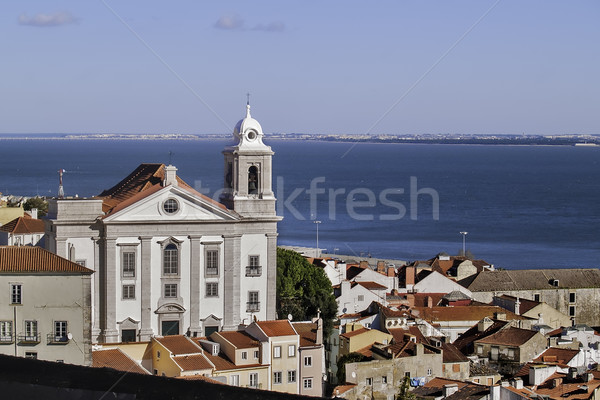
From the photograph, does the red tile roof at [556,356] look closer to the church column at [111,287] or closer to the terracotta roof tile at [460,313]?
the terracotta roof tile at [460,313]

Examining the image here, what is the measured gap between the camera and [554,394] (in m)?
22.8

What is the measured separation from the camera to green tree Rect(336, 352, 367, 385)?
1054 inches

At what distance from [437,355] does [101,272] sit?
9.19 metres

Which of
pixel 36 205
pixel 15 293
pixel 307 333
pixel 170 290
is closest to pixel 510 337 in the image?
pixel 307 333

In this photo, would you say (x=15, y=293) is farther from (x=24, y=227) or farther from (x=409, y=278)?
(x=409, y=278)

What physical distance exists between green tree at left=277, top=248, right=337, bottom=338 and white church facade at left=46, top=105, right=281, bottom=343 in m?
2.33

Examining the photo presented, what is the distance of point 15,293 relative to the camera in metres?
21.8

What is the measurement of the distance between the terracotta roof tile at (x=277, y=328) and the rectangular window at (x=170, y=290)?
4.82 meters

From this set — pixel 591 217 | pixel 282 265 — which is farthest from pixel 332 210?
pixel 282 265

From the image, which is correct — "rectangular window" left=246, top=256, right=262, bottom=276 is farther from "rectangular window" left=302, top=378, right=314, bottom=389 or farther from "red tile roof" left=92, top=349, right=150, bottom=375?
"red tile roof" left=92, top=349, right=150, bottom=375

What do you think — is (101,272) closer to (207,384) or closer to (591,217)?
(207,384)

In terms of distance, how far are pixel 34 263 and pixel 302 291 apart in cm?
1425

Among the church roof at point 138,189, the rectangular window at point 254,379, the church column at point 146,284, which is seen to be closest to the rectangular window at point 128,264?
the church column at point 146,284

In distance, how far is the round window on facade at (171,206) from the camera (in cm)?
3028
